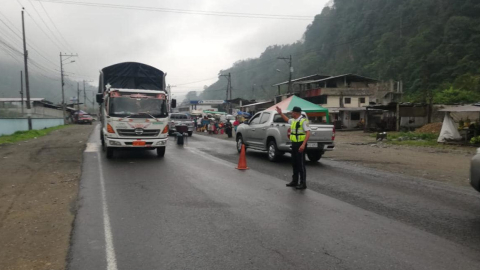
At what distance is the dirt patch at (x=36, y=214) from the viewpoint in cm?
430

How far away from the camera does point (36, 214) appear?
6.08m

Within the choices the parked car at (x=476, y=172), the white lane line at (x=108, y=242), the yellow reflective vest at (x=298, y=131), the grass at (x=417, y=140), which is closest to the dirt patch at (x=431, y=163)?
the grass at (x=417, y=140)

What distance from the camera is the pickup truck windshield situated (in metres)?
12.5

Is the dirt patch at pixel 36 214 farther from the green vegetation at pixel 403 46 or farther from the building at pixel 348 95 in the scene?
the building at pixel 348 95

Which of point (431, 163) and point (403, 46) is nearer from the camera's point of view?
point (431, 163)

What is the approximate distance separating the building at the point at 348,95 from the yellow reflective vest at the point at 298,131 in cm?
3461

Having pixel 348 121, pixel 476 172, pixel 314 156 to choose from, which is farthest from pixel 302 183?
pixel 348 121

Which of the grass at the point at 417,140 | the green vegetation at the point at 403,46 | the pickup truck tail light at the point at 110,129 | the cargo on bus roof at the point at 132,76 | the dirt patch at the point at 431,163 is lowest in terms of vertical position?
the dirt patch at the point at 431,163

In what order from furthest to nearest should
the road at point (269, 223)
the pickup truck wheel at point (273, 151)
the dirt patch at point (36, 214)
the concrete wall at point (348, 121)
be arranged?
the concrete wall at point (348, 121) < the pickup truck wheel at point (273, 151) < the dirt patch at point (36, 214) < the road at point (269, 223)

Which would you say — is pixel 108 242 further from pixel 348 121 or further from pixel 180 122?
pixel 348 121

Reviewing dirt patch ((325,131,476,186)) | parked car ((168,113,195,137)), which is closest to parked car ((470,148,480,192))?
dirt patch ((325,131,476,186))

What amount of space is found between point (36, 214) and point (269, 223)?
384cm

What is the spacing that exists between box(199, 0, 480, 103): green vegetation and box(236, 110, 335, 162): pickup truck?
27.1 meters

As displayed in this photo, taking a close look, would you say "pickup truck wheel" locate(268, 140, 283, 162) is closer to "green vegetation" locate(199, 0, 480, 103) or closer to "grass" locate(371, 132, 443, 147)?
"grass" locate(371, 132, 443, 147)
